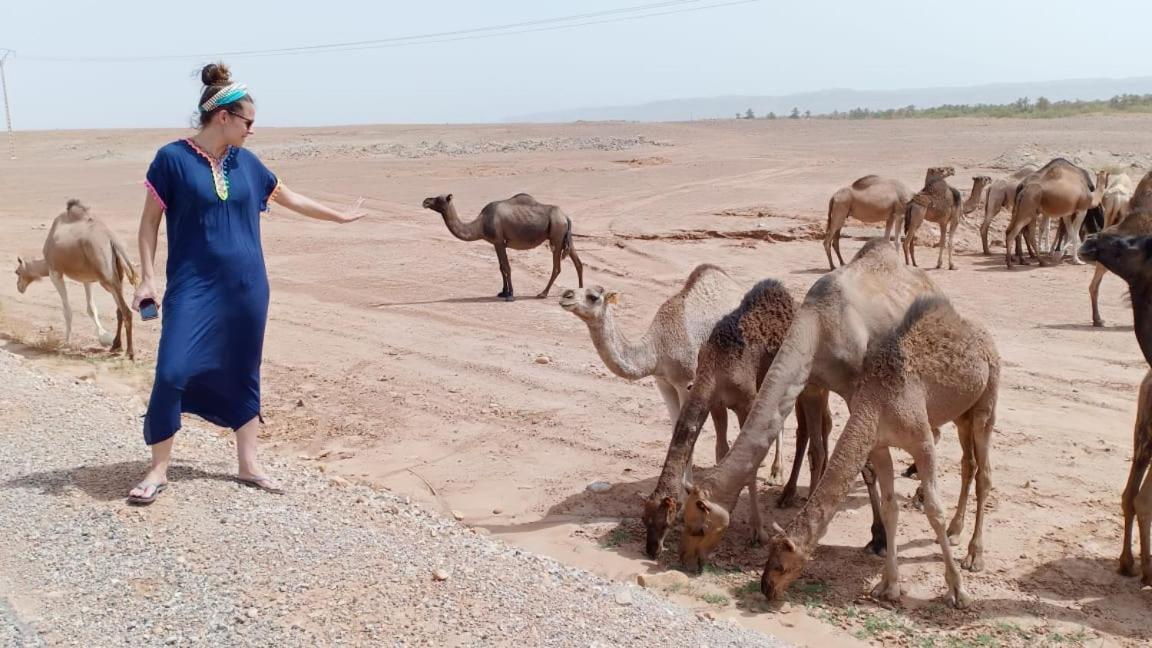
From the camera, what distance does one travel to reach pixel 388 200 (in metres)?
29.5

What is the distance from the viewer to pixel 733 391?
298 inches

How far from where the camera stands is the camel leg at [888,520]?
676 centimetres

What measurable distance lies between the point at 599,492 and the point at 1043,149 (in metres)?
29.2

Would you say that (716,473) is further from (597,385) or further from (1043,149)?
(1043,149)

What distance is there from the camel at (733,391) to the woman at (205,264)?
2923mm

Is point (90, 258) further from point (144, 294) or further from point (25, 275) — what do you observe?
point (144, 294)

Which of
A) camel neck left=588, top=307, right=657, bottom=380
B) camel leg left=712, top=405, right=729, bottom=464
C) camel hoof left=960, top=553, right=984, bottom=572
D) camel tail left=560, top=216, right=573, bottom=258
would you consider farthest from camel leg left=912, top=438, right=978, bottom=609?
camel tail left=560, top=216, right=573, bottom=258

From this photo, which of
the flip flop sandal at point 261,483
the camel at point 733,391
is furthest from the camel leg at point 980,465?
the flip flop sandal at point 261,483

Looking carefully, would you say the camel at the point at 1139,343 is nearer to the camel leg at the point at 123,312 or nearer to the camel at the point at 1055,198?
the camel leg at the point at 123,312

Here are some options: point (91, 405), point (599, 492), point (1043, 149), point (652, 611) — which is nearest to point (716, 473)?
point (652, 611)

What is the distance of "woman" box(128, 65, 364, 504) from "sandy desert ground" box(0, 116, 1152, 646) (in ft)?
2.70

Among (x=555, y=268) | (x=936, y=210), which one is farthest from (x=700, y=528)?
(x=936, y=210)

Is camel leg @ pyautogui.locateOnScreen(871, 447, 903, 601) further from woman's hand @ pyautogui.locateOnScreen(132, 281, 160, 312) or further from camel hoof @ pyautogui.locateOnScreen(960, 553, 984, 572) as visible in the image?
woman's hand @ pyautogui.locateOnScreen(132, 281, 160, 312)

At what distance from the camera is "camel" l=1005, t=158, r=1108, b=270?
1930cm
